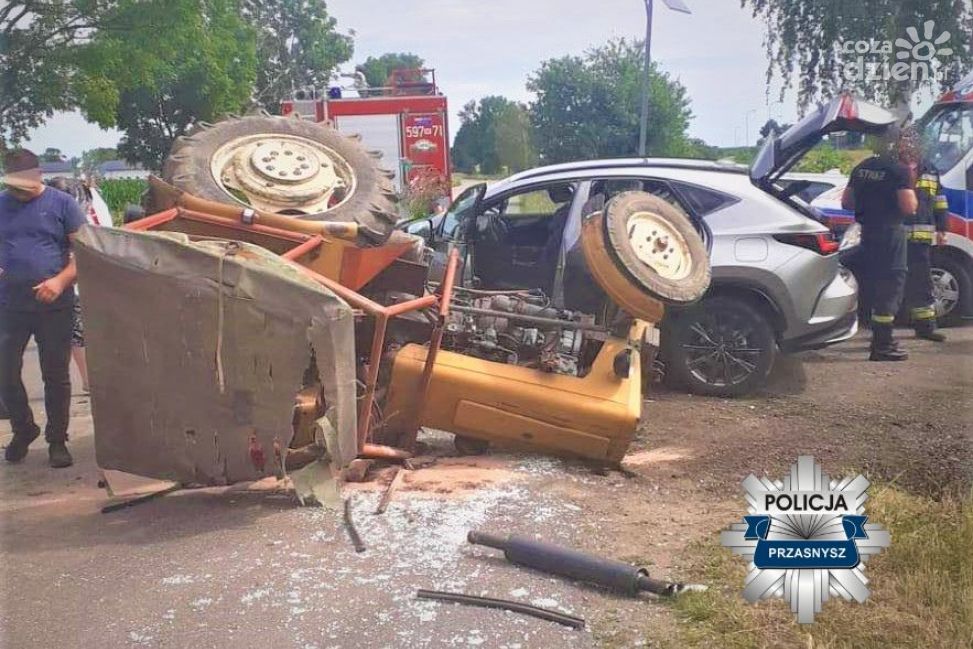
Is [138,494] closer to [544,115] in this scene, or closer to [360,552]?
[360,552]

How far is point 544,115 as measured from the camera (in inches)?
707

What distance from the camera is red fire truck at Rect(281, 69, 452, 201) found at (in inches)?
559

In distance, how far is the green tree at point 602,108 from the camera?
1647 centimetres

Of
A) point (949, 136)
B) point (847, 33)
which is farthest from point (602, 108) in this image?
point (949, 136)

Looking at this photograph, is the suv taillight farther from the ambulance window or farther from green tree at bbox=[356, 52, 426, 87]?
green tree at bbox=[356, 52, 426, 87]

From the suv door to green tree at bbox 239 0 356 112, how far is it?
20.8ft

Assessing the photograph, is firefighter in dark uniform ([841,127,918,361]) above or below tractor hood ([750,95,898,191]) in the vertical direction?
below

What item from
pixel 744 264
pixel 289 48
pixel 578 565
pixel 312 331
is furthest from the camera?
pixel 289 48

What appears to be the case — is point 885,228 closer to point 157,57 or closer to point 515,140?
point 157,57

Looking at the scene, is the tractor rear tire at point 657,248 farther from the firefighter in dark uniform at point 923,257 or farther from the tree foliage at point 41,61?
the tree foliage at point 41,61

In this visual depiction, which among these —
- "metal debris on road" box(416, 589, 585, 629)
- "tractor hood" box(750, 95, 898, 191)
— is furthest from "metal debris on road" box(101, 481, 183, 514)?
"tractor hood" box(750, 95, 898, 191)

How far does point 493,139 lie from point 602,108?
14.1ft

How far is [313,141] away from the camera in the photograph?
5.31 metres

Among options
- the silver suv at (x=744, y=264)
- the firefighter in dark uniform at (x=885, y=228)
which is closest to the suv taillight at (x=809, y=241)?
the silver suv at (x=744, y=264)
